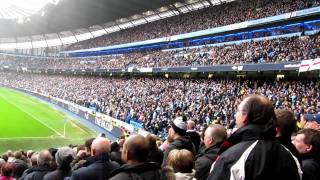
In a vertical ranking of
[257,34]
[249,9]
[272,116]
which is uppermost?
[249,9]

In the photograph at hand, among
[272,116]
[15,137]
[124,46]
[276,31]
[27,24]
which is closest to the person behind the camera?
[272,116]

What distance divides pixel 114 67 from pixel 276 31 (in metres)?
24.4

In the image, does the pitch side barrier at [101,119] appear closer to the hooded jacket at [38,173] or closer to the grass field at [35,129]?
the grass field at [35,129]

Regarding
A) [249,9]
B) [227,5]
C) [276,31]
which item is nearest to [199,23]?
[227,5]

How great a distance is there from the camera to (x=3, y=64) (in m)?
86.9

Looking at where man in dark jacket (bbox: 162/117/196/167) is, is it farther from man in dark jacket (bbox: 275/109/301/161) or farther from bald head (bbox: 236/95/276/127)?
bald head (bbox: 236/95/276/127)

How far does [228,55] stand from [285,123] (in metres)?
28.7

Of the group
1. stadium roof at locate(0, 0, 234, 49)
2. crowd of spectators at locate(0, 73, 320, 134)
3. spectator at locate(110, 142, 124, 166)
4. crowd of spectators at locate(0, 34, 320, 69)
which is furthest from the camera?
stadium roof at locate(0, 0, 234, 49)

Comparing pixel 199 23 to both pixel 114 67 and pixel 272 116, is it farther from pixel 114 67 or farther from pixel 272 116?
pixel 272 116

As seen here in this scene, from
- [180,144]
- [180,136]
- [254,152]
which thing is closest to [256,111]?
[254,152]

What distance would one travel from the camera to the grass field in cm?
2621

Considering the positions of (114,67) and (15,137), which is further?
(114,67)

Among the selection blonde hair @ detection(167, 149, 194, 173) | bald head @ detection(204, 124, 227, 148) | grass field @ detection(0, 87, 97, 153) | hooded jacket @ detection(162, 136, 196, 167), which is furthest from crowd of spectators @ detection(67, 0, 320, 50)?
blonde hair @ detection(167, 149, 194, 173)

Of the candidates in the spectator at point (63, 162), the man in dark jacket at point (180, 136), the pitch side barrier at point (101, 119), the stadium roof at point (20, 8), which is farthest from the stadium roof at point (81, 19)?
the spectator at point (63, 162)
